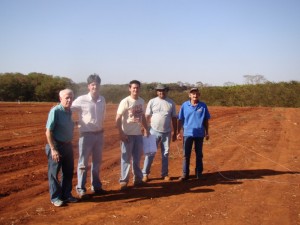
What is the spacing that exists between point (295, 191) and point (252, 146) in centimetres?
457

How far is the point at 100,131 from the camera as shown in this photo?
555cm

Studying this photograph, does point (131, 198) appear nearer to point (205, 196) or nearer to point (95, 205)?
point (95, 205)

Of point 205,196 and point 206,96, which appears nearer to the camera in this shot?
point 205,196

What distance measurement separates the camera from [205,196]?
584 cm

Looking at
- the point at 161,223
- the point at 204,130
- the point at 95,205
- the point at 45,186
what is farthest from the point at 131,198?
the point at 204,130

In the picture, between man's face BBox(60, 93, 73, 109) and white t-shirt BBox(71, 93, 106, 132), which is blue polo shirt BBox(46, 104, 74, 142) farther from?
white t-shirt BBox(71, 93, 106, 132)

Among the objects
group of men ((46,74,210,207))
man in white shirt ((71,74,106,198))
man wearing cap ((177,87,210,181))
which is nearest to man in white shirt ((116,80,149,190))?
group of men ((46,74,210,207))

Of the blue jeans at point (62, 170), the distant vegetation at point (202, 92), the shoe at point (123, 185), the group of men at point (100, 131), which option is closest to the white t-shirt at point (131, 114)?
the group of men at point (100, 131)

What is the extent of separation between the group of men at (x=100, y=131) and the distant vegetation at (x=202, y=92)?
24243 mm

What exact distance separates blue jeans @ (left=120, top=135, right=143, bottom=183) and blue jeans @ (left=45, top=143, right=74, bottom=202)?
1132 millimetres

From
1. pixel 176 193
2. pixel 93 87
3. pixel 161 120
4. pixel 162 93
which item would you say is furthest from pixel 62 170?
pixel 162 93

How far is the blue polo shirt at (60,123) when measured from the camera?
4.87 metres

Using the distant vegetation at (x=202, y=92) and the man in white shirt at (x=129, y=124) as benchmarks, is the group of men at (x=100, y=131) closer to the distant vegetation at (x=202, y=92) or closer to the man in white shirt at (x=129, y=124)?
the man in white shirt at (x=129, y=124)

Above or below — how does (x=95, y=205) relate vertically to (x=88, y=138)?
below
